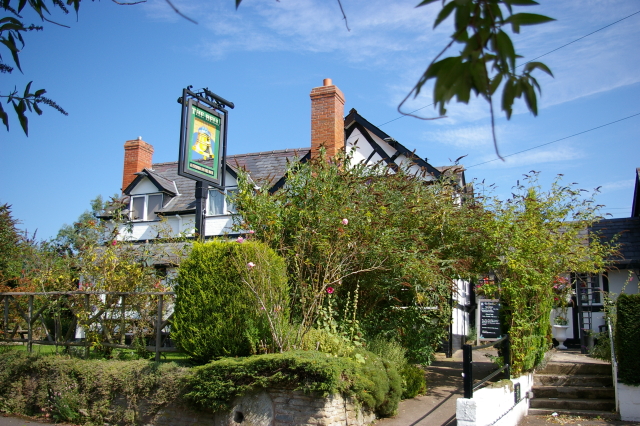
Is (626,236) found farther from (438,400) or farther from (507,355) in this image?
(438,400)

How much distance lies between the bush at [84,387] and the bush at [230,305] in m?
0.53

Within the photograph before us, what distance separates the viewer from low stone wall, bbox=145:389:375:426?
257 inches

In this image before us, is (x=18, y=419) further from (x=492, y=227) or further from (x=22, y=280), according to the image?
(x=492, y=227)

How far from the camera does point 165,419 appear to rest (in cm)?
735

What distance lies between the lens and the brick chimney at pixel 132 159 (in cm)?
2316

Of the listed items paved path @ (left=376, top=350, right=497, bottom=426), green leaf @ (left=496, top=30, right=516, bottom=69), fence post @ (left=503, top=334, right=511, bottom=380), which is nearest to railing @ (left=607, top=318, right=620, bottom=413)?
fence post @ (left=503, top=334, right=511, bottom=380)

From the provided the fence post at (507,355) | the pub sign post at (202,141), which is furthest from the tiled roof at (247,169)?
the fence post at (507,355)

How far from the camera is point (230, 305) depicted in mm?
7449

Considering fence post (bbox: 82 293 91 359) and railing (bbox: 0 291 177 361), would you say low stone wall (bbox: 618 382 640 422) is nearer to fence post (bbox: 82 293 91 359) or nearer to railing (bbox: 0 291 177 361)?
railing (bbox: 0 291 177 361)

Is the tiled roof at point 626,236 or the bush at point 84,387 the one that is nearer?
the bush at point 84,387

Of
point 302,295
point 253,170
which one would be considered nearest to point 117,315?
point 302,295

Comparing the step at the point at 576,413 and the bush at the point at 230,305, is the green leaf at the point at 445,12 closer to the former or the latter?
the bush at the point at 230,305

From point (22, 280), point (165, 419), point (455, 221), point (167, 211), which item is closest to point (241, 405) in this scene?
point (165, 419)

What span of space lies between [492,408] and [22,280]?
33.9ft
